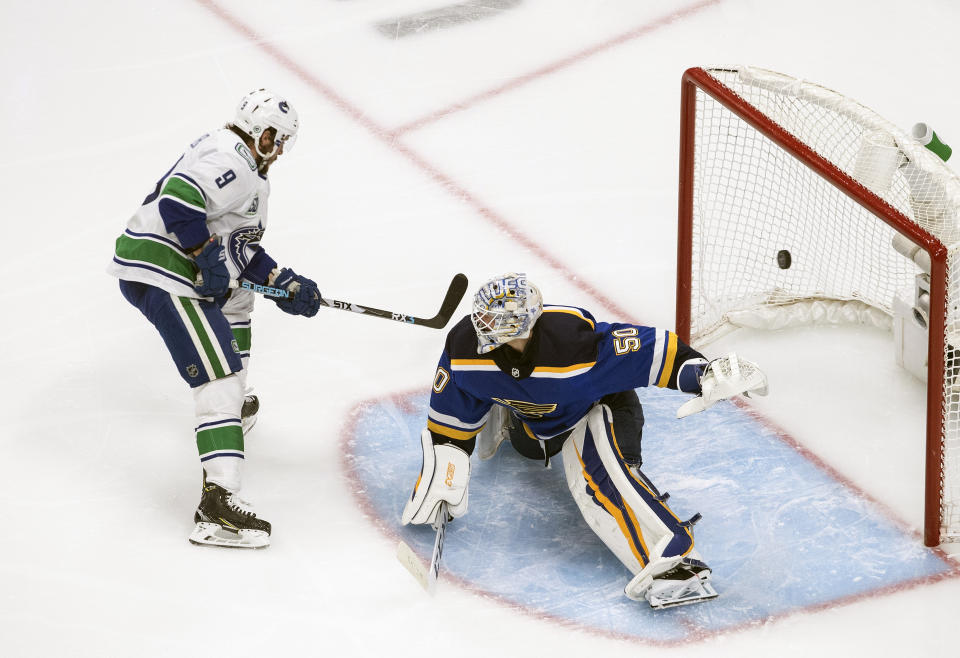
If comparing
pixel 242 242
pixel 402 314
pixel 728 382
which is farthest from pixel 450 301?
pixel 728 382

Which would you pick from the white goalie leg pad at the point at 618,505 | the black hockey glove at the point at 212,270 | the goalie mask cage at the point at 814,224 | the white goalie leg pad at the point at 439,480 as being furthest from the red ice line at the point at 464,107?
the black hockey glove at the point at 212,270

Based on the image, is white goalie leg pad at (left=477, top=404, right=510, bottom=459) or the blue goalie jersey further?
white goalie leg pad at (left=477, top=404, right=510, bottom=459)

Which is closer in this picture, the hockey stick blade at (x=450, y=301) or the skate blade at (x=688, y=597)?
the skate blade at (x=688, y=597)

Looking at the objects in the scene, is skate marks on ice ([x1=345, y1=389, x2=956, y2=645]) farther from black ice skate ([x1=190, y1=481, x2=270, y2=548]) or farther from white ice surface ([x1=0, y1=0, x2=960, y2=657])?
black ice skate ([x1=190, y1=481, x2=270, y2=548])

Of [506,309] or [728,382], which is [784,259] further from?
[506,309]

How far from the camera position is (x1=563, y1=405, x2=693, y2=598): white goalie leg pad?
3326 mm

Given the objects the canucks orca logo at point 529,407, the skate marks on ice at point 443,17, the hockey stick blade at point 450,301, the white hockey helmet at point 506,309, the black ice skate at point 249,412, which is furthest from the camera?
the skate marks on ice at point 443,17

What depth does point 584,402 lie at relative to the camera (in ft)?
11.4

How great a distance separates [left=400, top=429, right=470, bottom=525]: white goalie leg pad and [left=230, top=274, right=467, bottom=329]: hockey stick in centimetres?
56

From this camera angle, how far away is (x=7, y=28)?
602cm

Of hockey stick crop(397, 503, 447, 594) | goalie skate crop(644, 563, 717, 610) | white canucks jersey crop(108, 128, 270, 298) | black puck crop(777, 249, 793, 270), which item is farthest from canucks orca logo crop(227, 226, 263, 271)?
black puck crop(777, 249, 793, 270)

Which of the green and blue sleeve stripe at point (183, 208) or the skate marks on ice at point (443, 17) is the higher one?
the skate marks on ice at point (443, 17)

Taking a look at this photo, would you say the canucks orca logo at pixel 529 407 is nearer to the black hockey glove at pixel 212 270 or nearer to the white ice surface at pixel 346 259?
the white ice surface at pixel 346 259

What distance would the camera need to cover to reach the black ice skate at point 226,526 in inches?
139
